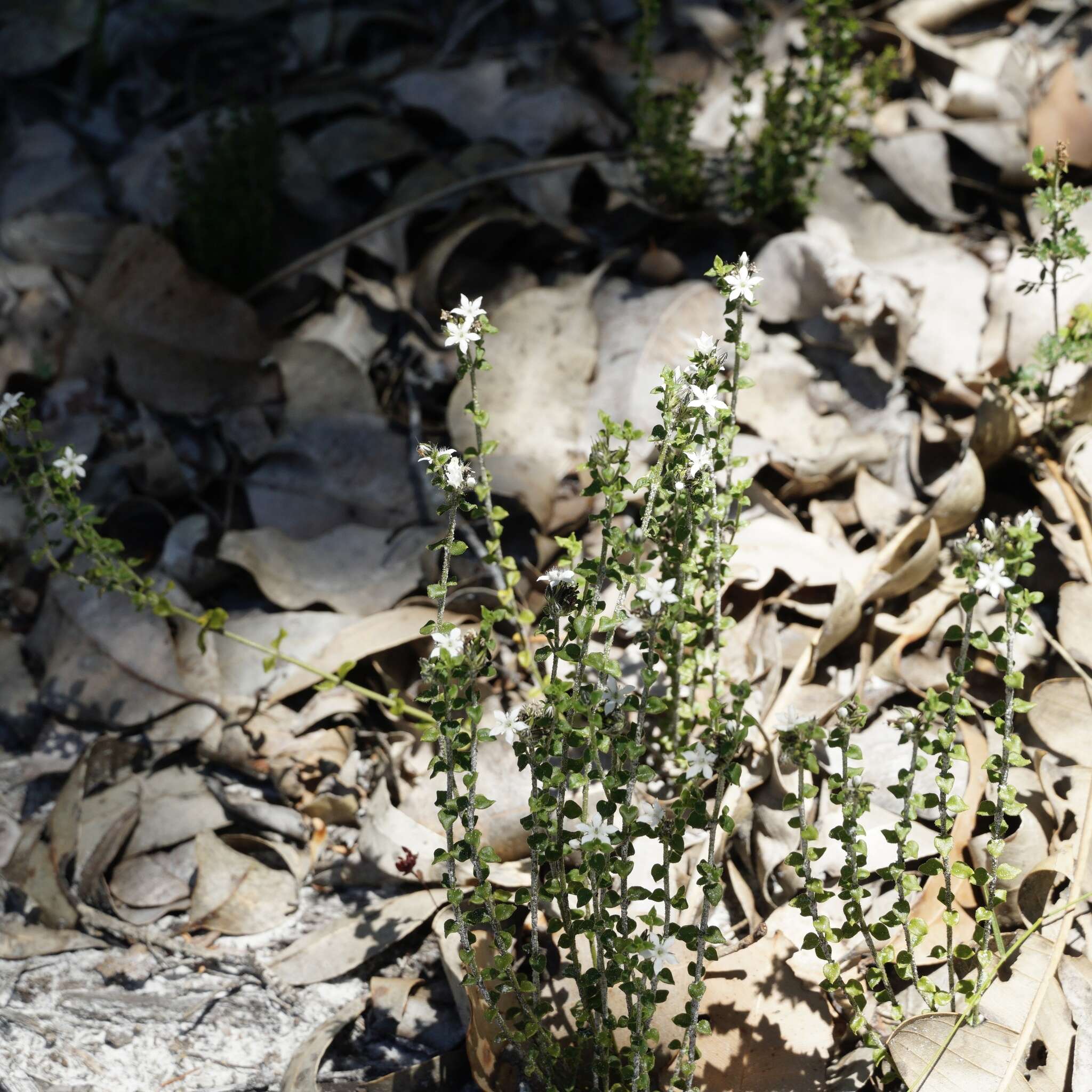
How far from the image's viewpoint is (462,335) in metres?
1.94

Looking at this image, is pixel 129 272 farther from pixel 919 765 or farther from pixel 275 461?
pixel 919 765

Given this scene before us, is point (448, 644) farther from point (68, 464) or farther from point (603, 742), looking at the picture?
point (68, 464)

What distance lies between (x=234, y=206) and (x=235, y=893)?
2.25m

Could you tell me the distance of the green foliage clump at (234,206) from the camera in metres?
3.65

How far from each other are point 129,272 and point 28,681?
4.57 ft

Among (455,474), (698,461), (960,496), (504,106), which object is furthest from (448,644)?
(504,106)

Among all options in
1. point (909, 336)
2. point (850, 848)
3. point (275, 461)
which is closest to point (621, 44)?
point (909, 336)

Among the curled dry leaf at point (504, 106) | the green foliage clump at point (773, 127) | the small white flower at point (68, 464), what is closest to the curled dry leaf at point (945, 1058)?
the small white flower at point (68, 464)

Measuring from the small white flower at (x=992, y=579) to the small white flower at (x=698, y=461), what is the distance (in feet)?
1.60

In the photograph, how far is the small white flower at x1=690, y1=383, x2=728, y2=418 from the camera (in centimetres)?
180

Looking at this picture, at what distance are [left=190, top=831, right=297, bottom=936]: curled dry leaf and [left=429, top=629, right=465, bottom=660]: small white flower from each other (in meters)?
1.03

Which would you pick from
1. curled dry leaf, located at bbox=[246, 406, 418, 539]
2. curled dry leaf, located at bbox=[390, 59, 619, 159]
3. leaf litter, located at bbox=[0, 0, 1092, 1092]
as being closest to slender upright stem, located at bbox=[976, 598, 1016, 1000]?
leaf litter, located at bbox=[0, 0, 1092, 1092]

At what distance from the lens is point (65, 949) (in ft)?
8.01

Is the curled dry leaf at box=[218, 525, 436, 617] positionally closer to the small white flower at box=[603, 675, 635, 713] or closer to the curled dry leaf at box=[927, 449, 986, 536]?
the small white flower at box=[603, 675, 635, 713]
